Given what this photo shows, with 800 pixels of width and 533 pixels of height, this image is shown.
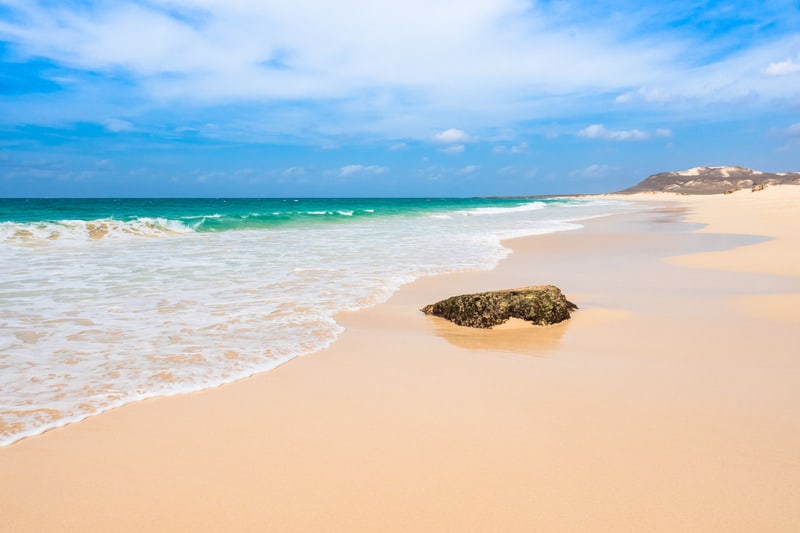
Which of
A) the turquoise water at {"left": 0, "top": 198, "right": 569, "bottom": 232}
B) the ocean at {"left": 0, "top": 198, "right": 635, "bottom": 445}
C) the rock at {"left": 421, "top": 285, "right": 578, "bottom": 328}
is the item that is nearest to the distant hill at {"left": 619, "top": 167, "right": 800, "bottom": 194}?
the turquoise water at {"left": 0, "top": 198, "right": 569, "bottom": 232}

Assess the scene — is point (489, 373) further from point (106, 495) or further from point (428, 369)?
point (106, 495)

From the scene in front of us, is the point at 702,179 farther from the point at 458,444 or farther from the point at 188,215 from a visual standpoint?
the point at 458,444

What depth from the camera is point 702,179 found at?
130 metres

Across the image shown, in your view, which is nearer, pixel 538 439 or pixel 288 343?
pixel 538 439

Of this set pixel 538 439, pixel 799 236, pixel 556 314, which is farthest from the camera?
pixel 799 236

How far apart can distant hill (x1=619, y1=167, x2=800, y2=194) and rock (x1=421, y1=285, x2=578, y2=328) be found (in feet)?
404

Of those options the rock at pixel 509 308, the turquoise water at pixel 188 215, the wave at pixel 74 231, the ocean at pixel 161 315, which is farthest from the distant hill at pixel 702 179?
the rock at pixel 509 308

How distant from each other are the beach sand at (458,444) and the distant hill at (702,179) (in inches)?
4902

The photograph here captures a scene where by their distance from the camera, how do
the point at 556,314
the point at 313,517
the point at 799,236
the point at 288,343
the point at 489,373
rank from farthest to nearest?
the point at 799,236
the point at 556,314
the point at 288,343
the point at 489,373
the point at 313,517

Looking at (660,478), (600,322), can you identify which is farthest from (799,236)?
(660,478)

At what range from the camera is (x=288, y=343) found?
4699mm

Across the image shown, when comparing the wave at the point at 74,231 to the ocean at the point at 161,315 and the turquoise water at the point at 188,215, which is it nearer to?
the turquoise water at the point at 188,215

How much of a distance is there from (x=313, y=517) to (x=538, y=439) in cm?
128

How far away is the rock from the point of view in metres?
5.37
